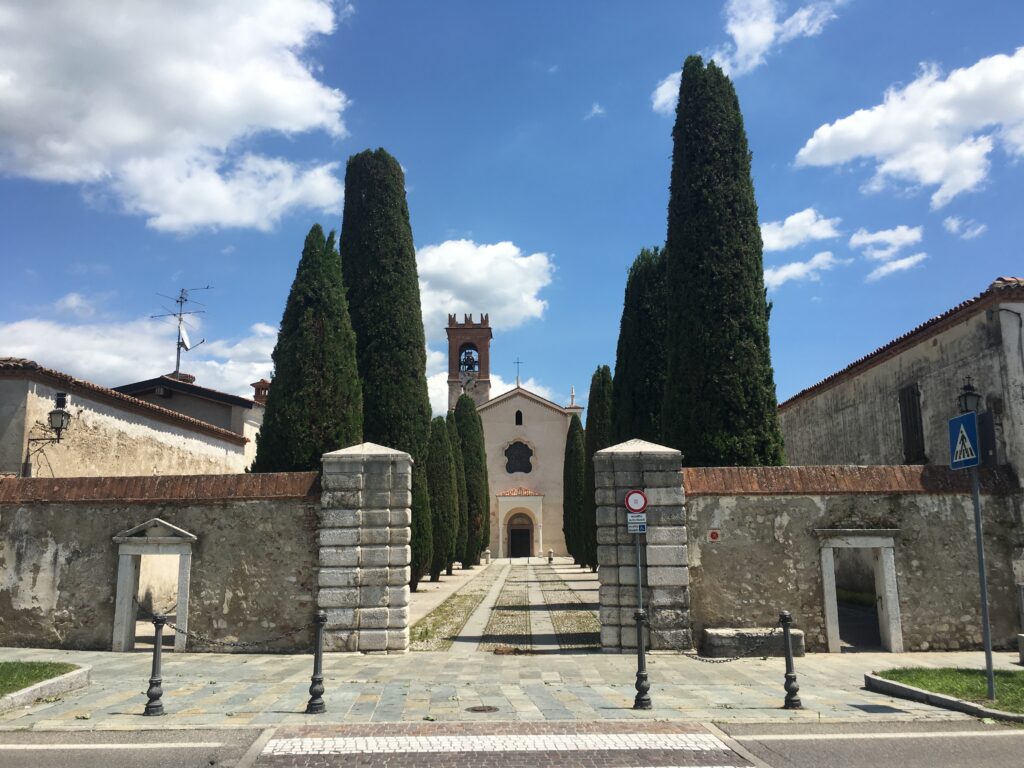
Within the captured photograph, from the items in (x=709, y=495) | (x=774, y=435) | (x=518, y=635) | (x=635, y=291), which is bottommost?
(x=518, y=635)

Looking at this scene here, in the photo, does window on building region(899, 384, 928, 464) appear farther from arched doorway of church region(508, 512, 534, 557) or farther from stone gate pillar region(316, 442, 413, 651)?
arched doorway of church region(508, 512, 534, 557)

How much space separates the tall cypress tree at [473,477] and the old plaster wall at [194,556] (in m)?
26.6

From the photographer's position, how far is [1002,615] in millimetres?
11625

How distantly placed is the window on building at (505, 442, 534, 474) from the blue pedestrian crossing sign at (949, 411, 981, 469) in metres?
42.6

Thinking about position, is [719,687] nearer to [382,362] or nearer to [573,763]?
[573,763]

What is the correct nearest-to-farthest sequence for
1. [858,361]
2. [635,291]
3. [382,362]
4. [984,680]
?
[984,680]
[858,361]
[382,362]
[635,291]

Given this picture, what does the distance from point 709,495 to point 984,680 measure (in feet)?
13.7

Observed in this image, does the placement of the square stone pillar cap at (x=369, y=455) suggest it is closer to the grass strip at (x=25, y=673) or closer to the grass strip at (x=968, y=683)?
the grass strip at (x=25, y=673)

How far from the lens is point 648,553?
11367mm

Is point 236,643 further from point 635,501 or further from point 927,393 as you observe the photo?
point 927,393

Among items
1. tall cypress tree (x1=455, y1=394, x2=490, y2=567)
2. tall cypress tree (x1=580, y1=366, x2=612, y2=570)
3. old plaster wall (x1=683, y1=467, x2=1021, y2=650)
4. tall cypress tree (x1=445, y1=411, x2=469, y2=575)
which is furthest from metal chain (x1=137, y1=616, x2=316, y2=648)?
tall cypress tree (x1=455, y1=394, x2=490, y2=567)

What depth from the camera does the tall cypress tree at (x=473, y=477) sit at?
39.8m

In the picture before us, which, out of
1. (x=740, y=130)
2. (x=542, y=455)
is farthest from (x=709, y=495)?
(x=542, y=455)

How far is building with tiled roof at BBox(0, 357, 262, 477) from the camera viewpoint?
14.3m
